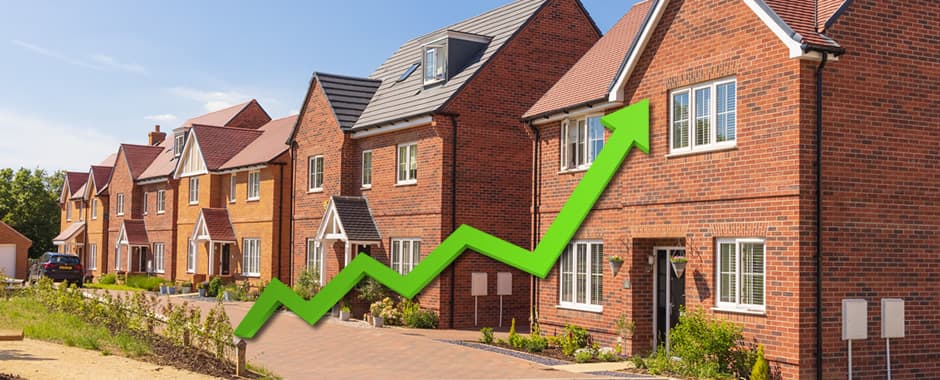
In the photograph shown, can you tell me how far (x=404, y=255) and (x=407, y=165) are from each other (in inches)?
105

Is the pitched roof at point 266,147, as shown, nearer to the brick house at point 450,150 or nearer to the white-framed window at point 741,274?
the brick house at point 450,150

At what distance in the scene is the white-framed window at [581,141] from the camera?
20.8 m

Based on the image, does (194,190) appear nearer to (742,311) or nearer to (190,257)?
(190,257)

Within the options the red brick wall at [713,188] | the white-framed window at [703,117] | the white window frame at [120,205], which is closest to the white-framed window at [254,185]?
the white window frame at [120,205]

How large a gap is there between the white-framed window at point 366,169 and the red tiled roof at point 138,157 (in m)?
25.8

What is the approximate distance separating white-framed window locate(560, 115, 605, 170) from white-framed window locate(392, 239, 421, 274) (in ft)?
21.4

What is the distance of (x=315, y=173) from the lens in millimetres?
32094

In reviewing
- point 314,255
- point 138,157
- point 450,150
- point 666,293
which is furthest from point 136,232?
point 666,293

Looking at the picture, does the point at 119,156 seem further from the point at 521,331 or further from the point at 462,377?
the point at 462,377

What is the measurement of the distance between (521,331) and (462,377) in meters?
8.69

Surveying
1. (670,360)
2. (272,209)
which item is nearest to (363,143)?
(272,209)

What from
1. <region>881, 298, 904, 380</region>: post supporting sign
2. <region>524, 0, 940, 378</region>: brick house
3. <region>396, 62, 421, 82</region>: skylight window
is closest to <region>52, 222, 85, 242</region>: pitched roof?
<region>396, 62, 421, 82</region>: skylight window

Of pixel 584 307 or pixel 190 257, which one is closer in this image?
pixel 584 307

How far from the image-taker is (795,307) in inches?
578
